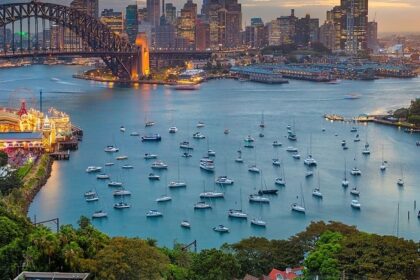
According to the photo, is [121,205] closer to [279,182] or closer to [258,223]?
[258,223]

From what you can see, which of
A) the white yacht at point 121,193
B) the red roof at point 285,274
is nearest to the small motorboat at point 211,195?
the white yacht at point 121,193

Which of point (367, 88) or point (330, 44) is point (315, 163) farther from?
point (330, 44)

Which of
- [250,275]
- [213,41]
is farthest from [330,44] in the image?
[250,275]

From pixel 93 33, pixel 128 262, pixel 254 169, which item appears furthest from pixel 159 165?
pixel 93 33

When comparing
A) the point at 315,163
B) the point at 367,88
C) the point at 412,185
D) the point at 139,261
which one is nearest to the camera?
the point at 139,261

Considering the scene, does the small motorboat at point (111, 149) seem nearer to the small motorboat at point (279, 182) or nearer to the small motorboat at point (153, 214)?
the small motorboat at point (279, 182)

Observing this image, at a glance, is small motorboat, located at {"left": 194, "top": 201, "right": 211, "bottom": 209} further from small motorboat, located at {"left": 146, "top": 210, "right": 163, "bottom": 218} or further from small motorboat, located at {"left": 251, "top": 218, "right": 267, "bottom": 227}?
small motorboat, located at {"left": 251, "top": 218, "right": 267, "bottom": 227}
